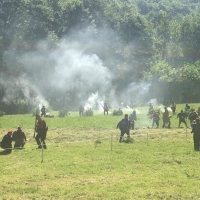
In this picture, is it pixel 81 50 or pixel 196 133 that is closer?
pixel 196 133

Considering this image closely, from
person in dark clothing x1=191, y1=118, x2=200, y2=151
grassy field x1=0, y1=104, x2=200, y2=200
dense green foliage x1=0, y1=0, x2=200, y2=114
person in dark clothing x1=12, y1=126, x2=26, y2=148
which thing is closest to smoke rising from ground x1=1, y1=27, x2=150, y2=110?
dense green foliage x1=0, y1=0, x2=200, y2=114

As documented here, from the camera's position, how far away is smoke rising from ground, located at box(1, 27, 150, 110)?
5691 cm

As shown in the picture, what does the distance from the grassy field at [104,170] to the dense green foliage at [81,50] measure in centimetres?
3219

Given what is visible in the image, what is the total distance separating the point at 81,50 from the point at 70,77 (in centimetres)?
816

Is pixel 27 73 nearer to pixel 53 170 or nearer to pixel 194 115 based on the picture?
pixel 194 115

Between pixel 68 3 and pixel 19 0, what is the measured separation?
14955mm

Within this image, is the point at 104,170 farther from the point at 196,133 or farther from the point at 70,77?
the point at 70,77

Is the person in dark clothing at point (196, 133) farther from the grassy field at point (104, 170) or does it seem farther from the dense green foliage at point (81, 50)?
the dense green foliage at point (81, 50)

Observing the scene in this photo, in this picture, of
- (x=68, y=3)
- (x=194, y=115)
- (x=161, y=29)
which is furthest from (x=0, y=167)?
(x=161, y=29)

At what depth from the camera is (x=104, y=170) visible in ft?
50.0

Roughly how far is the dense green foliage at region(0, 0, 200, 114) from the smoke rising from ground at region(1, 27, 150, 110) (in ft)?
0.57

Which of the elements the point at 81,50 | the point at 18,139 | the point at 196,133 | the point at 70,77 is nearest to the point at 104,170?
the point at 196,133

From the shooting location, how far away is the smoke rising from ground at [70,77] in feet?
187

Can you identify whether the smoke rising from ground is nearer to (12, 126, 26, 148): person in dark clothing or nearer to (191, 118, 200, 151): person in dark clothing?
(12, 126, 26, 148): person in dark clothing
